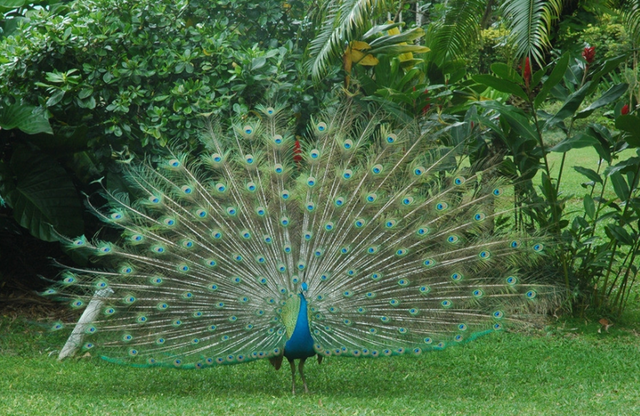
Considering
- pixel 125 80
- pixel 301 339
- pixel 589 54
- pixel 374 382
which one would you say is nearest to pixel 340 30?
pixel 125 80

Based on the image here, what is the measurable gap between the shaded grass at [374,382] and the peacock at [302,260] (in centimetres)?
35

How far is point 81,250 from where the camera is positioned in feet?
20.2

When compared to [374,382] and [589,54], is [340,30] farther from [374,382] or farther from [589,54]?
[374,382]

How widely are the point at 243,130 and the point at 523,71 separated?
247 centimetres

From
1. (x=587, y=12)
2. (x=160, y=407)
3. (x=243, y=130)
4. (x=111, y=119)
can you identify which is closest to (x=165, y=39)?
(x=111, y=119)

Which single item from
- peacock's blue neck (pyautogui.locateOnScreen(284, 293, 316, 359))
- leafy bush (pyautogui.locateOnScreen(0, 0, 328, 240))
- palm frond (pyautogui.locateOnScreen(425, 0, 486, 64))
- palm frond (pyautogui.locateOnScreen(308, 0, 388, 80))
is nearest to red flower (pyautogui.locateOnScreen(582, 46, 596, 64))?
palm frond (pyautogui.locateOnScreen(425, 0, 486, 64))

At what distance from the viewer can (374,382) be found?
590 cm

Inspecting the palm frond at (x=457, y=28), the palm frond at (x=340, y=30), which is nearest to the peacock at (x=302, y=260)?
the palm frond at (x=340, y=30)

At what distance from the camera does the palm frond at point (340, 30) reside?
260 inches

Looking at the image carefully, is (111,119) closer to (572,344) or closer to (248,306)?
(248,306)

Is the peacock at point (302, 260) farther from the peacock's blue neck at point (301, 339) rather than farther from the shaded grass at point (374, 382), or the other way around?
the shaded grass at point (374, 382)

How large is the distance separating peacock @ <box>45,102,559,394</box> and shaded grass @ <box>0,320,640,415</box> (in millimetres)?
354

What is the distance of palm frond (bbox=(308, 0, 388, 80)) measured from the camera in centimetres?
661

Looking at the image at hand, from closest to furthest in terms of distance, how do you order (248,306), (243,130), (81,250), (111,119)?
(248,306), (243,130), (81,250), (111,119)
